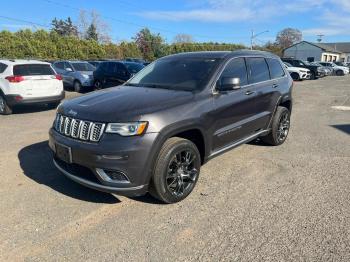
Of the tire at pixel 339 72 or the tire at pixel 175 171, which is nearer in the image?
the tire at pixel 175 171

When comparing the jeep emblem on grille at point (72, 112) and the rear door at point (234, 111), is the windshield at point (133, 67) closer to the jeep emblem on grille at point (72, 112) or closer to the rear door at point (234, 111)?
the rear door at point (234, 111)

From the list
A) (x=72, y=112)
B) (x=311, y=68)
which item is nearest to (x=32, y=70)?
(x=72, y=112)

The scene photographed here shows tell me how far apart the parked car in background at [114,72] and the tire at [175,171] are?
11019 millimetres

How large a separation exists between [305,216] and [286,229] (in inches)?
16.2

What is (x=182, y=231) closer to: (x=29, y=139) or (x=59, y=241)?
(x=59, y=241)

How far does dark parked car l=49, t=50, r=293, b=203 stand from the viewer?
3625mm

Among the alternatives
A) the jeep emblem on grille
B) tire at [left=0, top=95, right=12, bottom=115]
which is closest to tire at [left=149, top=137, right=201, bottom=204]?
the jeep emblem on grille

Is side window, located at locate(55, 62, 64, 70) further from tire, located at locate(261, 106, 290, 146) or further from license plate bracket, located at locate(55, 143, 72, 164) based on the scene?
license plate bracket, located at locate(55, 143, 72, 164)

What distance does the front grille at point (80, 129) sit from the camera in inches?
145

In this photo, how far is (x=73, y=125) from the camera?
3934mm

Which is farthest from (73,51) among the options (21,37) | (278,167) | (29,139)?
(278,167)

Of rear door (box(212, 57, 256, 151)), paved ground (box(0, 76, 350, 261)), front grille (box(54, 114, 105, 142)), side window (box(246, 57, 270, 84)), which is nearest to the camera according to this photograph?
paved ground (box(0, 76, 350, 261))

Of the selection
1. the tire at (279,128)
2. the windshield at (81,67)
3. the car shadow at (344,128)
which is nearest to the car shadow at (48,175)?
the tire at (279,128)

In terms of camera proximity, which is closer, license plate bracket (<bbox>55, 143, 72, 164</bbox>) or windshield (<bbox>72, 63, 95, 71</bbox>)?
license plate bracket (<bbox>55, 143, 72, 164</bbox>)
